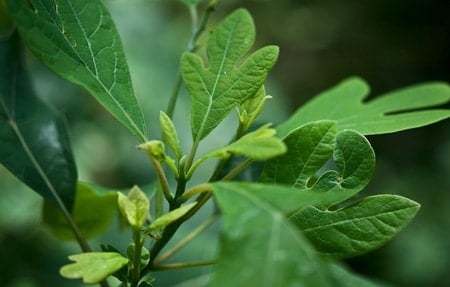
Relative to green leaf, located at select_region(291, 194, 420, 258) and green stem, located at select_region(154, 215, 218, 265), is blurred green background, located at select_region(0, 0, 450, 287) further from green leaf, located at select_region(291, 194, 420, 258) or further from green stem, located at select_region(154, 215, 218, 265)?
green leaf, located at select_region(291, 194, 420, 258)

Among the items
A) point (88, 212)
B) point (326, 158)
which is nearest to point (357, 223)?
point (326, 158)

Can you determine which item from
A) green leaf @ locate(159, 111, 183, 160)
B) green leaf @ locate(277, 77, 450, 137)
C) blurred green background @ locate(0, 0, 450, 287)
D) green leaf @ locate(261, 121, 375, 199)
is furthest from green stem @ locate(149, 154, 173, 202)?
blurred green background @ locate(0, 0, 450, 287)

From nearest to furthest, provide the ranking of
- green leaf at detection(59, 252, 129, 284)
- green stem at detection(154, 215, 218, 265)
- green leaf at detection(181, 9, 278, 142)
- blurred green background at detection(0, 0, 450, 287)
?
green leaf at detection(59, 252, 129, 284)
green leaf at detection(181, 9, 278, 142)
green stem at detection(154, 215, 218, 265)
blurred green background at detection(0, 0, 450, 287)

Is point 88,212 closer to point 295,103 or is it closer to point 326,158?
point 326,158

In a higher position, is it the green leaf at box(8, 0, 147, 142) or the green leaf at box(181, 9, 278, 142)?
the green leaf at box(8, 0, 147, 142)

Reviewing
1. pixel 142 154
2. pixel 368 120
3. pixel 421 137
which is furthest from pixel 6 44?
pixel 421 137

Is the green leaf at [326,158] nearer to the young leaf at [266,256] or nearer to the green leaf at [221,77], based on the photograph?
the green leaf at [221,77]
